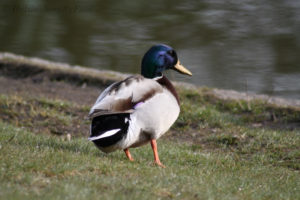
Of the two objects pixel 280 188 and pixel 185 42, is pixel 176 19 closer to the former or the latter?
pixel 185 42

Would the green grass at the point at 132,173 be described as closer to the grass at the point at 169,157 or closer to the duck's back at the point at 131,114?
the grass at the point at 169,157

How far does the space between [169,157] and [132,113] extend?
1161 mm

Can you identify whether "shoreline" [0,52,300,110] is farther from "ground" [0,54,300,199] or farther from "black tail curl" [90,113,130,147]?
"black tail curl" [90,113,130,147]

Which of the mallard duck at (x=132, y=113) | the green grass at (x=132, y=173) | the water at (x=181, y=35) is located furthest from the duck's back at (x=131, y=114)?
the water at (x=181, y=35)

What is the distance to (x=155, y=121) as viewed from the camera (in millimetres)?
5641

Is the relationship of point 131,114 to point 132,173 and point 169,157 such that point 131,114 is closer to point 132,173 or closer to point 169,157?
point 132,173

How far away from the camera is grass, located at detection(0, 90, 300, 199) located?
4.51 metres

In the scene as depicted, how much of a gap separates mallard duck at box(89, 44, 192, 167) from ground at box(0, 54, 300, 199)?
0.22 m

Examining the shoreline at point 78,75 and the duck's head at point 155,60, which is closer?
the duck's head at point 155,60

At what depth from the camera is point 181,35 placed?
1488 centimetres

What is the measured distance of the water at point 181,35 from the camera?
1240cm

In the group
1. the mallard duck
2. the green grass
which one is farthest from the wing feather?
the green grass

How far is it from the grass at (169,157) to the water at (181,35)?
9.33 feet

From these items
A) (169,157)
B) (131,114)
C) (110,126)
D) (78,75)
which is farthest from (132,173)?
(78,75)
